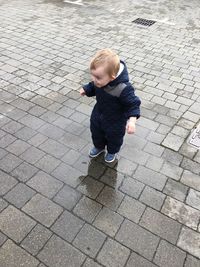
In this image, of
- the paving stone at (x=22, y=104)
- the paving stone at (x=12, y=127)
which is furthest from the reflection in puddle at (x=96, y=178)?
the paving stone at (x=22, y=104)

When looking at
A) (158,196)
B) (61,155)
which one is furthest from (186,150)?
(61,155)

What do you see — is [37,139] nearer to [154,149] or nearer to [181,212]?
[154,149]

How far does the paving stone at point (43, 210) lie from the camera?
10.0ft

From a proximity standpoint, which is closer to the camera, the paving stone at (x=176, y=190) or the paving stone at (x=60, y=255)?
the paving stone at (x=60, y=255)

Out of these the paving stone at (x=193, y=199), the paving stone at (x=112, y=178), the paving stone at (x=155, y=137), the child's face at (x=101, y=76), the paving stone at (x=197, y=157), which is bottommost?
the paving stone at (x=155, y=137)

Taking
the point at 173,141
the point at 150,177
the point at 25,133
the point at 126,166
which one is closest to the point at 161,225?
the point at 150,177

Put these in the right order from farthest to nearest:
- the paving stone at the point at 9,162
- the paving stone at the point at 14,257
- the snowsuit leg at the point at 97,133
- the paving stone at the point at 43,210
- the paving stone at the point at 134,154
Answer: the paving stone at the point at 134,154
the paving stone at the point at 9,162
the snowsuit leg at the point at 97,133
the paving stone at the point at 43,210
the paving stone at the point at 14,257

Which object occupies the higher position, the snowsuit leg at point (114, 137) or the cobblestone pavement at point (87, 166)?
the snowsuit leg at point (114, 137)

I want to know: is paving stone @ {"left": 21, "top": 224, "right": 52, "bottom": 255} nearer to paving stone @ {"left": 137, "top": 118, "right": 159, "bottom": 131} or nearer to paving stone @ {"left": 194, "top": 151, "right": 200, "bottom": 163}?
paving stone @ {"left": 194, "top": 151, "right": 200, "bottom": 163}

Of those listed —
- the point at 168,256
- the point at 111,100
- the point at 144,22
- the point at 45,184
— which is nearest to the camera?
the point at 168,256

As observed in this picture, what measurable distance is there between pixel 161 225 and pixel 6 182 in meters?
1.73

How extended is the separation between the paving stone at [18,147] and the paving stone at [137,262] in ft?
6.11

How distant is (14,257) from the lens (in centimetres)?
272

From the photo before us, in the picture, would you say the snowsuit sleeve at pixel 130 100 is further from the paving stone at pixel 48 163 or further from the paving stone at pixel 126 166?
the paving stone at pixel 48 163
